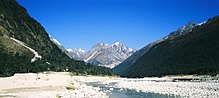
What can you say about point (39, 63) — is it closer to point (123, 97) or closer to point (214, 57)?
point (214, 57)

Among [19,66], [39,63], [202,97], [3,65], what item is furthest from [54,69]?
[202,97]

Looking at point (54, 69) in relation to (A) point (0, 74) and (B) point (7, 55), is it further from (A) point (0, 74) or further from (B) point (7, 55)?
(A) point (0, 74)

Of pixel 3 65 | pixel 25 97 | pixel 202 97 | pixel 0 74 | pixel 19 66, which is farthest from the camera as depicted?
pixel 19 66

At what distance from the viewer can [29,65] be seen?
187 m

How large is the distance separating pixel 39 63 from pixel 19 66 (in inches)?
916

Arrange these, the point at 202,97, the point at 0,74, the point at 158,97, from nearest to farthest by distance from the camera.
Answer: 1. the point at 202,97
2. the point at 158,97
3. the point at 0,74

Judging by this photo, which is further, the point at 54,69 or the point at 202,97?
the point at 54,69

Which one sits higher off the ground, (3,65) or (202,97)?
(3,65)

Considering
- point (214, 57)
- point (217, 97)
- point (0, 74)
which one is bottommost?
point (217, 97)

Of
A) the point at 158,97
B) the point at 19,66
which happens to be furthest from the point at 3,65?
the point at 158,97

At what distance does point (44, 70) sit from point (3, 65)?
28.3 metres

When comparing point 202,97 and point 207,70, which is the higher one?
point 207,70

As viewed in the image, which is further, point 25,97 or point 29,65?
point 29,65

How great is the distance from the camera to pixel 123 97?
194 feet
